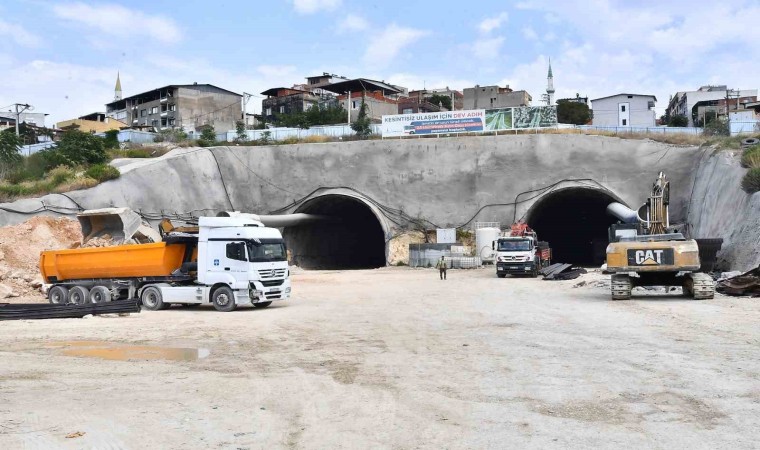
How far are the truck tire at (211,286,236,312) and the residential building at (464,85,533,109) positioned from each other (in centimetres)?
7240

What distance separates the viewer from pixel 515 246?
35.2 metres

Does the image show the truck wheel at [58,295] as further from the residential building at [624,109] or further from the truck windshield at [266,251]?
the residential building at [624,109]

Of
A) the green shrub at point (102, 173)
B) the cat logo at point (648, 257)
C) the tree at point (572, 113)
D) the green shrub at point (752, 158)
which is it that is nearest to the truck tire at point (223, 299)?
the cat logo at point (648, 257)

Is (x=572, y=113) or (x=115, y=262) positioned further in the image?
(x=572, y=113)

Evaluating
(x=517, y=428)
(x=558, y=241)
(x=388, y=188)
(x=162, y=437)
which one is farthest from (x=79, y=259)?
(x=558, y=241)

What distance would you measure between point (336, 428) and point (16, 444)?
3206 millimetres

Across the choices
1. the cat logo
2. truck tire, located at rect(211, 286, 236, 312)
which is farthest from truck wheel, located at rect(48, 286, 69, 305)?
the cat logo

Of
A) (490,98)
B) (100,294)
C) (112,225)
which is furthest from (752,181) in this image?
(490,98)

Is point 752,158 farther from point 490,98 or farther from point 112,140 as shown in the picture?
point 490,98

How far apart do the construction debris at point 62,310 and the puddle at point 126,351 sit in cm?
546

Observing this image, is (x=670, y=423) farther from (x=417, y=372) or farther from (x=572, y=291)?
(x=572, y=291)

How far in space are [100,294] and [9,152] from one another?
28.1m

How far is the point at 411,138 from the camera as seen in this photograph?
158 feet

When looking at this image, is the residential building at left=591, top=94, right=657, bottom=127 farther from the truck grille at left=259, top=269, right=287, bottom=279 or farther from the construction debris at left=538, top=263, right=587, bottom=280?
the truck grille at left=259, top=269, right=287, bottom=279
